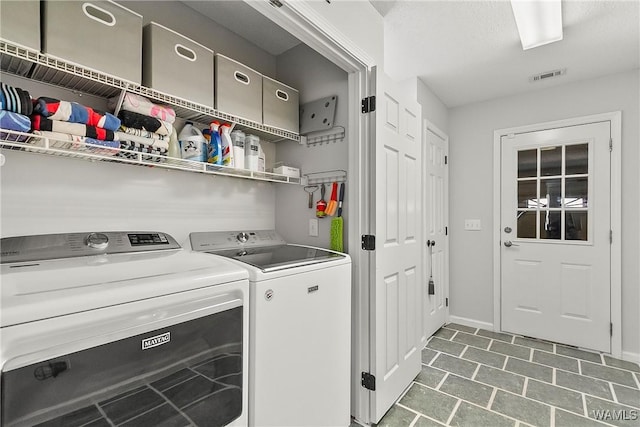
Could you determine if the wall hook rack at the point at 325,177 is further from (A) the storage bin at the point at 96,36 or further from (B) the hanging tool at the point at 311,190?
(A) the storage bin at the point at 96,36

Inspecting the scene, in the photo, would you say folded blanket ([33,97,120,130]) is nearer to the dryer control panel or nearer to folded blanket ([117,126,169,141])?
folded blanket ([117,126,169,141])

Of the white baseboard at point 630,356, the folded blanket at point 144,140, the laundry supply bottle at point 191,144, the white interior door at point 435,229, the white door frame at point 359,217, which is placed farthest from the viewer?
the white interior door at point 435,229

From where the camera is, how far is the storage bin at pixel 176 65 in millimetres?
1259

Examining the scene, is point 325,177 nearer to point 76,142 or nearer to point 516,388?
point 76,142

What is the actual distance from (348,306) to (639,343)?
106 inches

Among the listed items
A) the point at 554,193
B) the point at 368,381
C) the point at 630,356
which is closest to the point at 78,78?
the point at 368,381

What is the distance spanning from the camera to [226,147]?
155cm

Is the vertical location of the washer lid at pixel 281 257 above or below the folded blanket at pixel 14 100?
below

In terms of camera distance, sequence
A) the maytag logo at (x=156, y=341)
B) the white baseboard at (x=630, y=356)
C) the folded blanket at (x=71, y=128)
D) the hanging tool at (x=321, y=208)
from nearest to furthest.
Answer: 1. the maytag logo at (x=156, y=341)
2. the folded blanket at (x=71, y=128)
3. the hanging tool at (x=321, y=208)
4. the white baseboard at (x=630, y=356)

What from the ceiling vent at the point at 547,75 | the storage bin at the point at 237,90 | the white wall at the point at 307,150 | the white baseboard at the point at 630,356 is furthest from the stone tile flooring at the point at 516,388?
the ceiling vent at the point at 547,75

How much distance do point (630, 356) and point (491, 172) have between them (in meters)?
1.92

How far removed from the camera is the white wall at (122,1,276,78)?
1497 millimetres

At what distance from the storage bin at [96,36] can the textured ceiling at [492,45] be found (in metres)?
1.39

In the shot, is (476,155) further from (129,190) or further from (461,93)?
(129,190)
